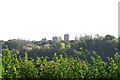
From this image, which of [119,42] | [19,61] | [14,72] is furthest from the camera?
[119,42]

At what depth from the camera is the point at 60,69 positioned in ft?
20.4

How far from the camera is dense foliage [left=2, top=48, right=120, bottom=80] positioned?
6125mm

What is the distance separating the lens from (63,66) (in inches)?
245

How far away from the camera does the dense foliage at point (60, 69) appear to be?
6.12 metres

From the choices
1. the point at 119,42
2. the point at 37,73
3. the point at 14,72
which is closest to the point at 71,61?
the point at 37,73

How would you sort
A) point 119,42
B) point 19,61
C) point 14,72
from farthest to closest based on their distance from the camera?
point 119,42 < point 19,61 < point 14,72

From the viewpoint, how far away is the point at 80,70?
620 centimetres

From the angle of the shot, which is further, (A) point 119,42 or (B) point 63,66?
(A) point 119,42

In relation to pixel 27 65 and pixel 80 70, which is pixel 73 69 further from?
pixel 27 65

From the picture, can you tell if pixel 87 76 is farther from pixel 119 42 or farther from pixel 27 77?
pixel 119 42

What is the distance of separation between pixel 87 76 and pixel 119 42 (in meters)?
7.92

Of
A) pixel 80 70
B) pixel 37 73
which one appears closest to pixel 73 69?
pixel 80 70

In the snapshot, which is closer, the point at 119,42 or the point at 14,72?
the point at 14,72

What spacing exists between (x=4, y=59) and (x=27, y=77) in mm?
604
